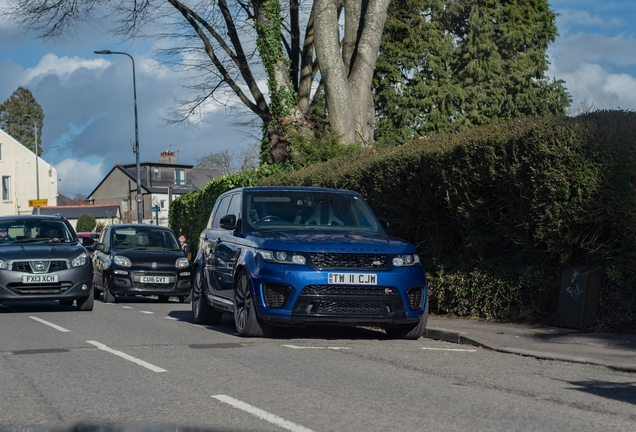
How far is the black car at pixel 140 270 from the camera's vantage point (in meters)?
20.2

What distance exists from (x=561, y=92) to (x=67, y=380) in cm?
4570

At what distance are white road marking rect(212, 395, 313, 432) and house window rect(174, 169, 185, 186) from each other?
101541mm

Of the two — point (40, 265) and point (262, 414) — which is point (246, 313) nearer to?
point (262, 414)

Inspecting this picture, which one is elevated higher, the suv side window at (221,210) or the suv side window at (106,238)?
the suv side window at (221,210)

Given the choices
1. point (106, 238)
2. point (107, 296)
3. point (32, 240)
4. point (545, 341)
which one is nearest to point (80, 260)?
point (32, 240)

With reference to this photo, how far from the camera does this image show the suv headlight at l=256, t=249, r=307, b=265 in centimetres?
1066

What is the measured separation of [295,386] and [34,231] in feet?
35.7

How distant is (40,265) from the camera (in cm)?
1590

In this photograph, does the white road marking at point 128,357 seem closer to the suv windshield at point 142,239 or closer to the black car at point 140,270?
the black car at point 140,270

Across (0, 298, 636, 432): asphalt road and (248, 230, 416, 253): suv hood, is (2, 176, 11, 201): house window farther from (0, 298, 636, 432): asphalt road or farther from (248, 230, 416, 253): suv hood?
(248, 230, 416, 253): suv hood

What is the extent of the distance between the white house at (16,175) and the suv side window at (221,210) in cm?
6441

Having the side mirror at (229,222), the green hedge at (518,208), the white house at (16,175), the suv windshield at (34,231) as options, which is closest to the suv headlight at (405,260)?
the green hedge at (518,208)

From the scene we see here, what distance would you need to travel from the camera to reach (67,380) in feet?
26.2

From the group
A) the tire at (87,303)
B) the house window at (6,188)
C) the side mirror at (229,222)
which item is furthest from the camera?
the house window at (6,188)
